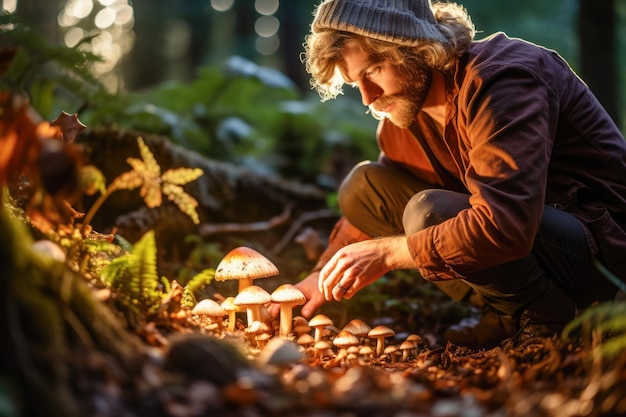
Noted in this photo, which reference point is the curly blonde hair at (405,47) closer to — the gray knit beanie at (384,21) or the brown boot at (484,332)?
the gray knit beanie at (384,21)

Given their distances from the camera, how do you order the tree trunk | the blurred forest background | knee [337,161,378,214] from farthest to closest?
the tree trunk, the blurred forest background, knee [337,161,378,214]

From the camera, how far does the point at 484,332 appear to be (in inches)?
158

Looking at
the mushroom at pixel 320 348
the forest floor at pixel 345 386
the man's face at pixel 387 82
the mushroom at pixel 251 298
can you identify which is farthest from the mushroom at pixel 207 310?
the man's face at pixel 387 82

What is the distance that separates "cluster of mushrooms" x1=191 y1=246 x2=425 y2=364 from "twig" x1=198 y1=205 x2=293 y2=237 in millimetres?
1640

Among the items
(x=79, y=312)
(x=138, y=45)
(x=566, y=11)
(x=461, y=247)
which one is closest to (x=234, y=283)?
(x=461, y=247)

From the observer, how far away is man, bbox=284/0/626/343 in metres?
2.94

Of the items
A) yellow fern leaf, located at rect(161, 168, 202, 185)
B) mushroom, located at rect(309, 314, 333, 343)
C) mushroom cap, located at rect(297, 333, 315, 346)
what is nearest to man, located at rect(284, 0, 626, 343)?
mushroom, located at rect(309, 314, 333, 343)

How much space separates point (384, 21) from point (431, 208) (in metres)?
1.20

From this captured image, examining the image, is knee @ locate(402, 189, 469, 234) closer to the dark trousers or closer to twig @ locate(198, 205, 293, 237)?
the dark trousers

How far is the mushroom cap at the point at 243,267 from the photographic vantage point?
3348 mm

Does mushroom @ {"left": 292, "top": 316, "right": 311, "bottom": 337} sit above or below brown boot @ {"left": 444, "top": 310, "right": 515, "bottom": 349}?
above

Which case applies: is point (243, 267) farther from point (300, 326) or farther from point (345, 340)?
point (345, 340)

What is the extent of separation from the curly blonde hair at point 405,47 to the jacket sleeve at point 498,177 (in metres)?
0.34

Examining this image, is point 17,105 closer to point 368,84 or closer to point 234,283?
point 368,84
